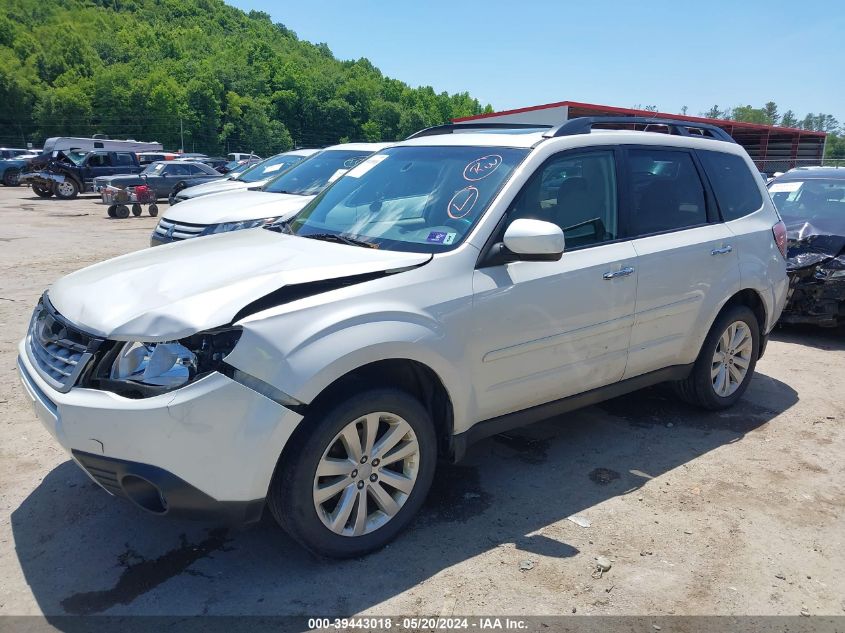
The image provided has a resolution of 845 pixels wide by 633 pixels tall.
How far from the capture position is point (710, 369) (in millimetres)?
4754

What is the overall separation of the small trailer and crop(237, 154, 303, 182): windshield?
29.7 ft

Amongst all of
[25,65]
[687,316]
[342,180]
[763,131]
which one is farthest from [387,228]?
[25,65]

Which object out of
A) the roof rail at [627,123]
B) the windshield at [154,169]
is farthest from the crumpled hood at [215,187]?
the windshield at [154,169]

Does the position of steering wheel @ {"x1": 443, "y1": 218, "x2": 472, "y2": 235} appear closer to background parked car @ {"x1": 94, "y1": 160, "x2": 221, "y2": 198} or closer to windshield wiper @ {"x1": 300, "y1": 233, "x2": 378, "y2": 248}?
windshield wiper @ {"x1": 300, "y1": 233, "x2": 378, "y2": 248}

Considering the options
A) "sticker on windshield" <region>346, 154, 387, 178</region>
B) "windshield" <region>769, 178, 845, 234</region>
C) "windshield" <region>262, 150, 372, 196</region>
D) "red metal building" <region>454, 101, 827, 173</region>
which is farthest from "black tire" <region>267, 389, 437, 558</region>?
"red metal building" <region>454, 101, 827, 173</region>

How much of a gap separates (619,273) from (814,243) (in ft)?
14.0

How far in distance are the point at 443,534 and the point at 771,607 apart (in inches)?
57.5

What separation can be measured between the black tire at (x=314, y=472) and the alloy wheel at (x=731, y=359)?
2.68 m

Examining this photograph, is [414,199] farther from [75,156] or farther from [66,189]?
[75,156]

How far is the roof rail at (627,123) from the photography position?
3908 millimetres

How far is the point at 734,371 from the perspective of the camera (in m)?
5.02

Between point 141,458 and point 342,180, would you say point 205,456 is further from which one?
point 342,180

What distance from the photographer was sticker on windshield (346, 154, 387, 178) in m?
4.31

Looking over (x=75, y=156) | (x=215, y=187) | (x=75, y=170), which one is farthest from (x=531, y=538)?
(x=75, y=156)
